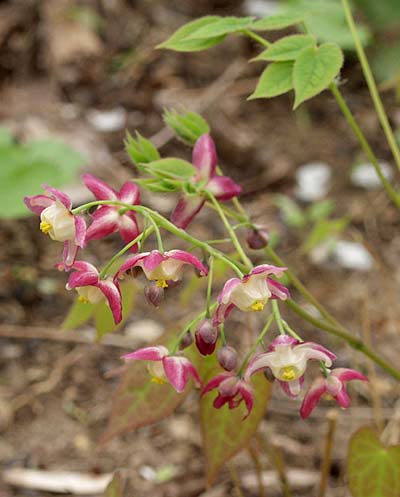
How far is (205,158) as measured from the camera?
3.11 ft

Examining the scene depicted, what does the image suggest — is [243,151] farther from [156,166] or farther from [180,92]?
[156,166]

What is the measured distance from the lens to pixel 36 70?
3121 millimetres

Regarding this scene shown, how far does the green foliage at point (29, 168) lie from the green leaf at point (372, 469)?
1.23 m

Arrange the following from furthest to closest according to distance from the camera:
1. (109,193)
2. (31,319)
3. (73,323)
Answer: (31,319) → (73,323) → (109,193)

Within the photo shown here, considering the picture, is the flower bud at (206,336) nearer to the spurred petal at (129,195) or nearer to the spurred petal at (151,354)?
the spurred petal at (151,354)

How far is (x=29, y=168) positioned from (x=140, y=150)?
1.22m

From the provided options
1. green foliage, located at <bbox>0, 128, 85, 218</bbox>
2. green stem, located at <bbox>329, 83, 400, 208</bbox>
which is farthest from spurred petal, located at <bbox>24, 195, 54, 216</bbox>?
green foliage, located at <bbox>0, 128, 85, 218</bbox>

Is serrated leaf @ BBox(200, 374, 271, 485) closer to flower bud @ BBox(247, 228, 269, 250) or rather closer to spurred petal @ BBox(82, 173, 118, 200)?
flower bud @ BBox(247, 228, 269, 250)

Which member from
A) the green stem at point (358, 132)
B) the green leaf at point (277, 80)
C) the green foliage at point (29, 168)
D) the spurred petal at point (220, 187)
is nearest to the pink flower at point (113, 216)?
the spurred petal at point (220, 187)

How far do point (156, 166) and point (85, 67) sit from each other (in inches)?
90.8

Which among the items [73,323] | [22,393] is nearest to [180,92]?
[22,393]

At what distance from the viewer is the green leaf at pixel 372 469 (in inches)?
39.3

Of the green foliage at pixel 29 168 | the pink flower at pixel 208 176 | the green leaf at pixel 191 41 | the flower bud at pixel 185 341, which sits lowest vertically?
the green foliage at pixel 29 168

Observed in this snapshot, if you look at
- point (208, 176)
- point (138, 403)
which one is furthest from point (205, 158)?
point (138, 403)
